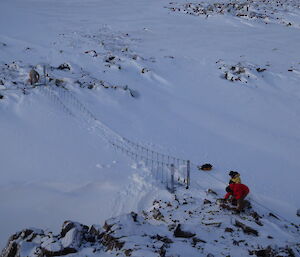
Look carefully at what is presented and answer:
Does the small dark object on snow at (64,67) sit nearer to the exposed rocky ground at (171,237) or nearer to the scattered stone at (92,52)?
the scattered stone at (92,52)

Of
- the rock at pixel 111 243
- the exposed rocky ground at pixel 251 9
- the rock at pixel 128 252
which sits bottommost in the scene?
the rock at pixel 111 243

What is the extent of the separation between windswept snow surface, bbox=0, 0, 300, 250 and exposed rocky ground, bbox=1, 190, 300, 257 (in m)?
1.45

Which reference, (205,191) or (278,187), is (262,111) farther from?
(205,191)

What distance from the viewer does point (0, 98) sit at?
489 inches

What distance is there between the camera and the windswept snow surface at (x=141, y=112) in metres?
8.38

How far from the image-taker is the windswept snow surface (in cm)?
838

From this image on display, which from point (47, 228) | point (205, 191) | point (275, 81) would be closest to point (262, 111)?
point (275, 81)

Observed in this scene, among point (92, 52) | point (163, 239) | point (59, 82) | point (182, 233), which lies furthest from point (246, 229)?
point (92, 52)

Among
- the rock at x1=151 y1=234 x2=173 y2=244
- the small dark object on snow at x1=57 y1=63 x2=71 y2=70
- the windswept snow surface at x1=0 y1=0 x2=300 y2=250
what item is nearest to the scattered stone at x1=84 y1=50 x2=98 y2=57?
the windswept snow surface at x1=0 y1=0 x2=300 y2=250

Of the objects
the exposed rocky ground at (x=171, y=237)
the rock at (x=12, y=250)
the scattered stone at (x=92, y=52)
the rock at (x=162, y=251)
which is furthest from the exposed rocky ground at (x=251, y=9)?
the rock at (x=12, y=250)

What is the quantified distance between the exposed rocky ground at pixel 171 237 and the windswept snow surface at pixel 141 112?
1445mm

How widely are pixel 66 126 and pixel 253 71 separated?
998 cm

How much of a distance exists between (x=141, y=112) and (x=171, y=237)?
7.66 m

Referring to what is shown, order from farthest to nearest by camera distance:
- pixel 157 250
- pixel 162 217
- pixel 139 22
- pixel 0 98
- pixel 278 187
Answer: pixel 139 22
pixel 0 98
pixel 278 187
pixel 162 217
pixel 157 250
